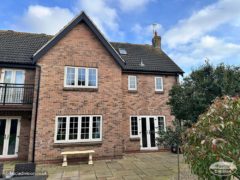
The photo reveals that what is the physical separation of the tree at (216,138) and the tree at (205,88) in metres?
2.38

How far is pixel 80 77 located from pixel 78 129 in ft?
10.7

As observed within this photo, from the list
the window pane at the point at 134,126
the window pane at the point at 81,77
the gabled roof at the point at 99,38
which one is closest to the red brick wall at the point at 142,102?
the window pane at the point at 134,126

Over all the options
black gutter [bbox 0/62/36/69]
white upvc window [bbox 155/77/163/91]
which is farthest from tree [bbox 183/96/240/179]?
black gutter [bbox 0/62/36/69]

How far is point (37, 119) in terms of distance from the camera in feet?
32.0

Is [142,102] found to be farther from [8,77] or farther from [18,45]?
→ [18,45]

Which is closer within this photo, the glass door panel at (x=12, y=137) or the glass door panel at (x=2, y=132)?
the glass door panel at (x=2, y=132)

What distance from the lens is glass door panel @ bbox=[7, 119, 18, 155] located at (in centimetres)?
1030

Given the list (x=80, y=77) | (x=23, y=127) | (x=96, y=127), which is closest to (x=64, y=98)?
(x=80, y=77)

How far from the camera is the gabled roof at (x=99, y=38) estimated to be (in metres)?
10.9

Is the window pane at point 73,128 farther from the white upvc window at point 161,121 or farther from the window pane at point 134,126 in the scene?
the white upvc window at point 161,121

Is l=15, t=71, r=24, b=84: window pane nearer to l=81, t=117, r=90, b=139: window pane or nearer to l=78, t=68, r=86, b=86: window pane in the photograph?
l=78, t=68, r=86, b=86: window pane

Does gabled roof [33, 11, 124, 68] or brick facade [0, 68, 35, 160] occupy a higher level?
gabled roof [33, 11, 124, 68]

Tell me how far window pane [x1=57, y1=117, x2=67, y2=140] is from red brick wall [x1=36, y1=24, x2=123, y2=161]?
337mm

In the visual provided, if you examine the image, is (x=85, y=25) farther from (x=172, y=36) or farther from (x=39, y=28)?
(x=39, y=28)
